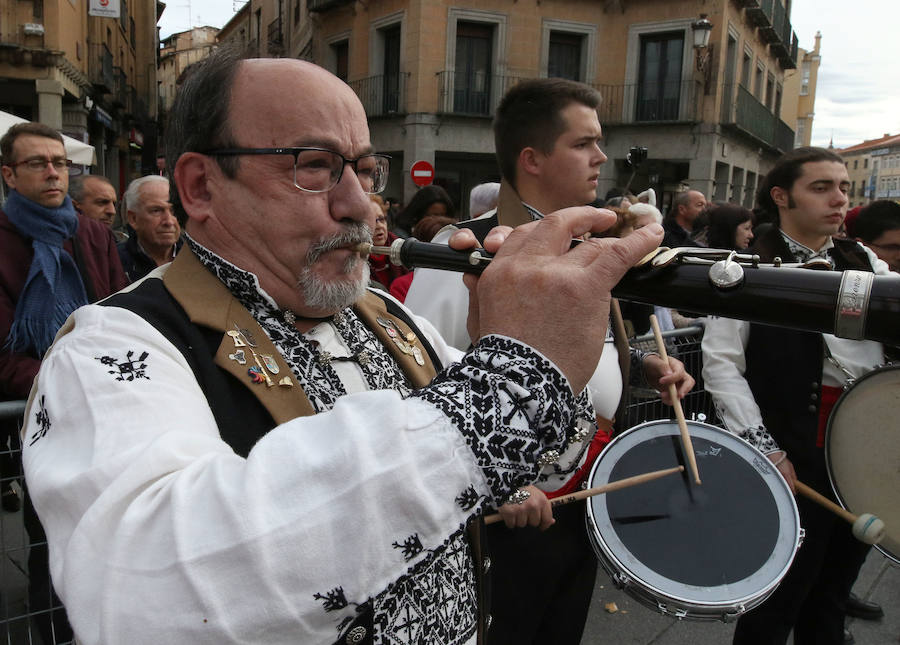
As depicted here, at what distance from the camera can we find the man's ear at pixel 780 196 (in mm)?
2812

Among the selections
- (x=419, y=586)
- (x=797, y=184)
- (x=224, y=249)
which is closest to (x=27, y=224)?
(x=224, y=249)

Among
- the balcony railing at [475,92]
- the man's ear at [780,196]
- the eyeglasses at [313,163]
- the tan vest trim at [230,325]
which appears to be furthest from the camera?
the balcony railing at [475,92]

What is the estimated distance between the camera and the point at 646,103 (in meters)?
17.6

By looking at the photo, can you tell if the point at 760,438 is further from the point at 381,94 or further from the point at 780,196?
the point at 381,94

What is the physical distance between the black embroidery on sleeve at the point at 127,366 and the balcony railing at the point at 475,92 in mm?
16712

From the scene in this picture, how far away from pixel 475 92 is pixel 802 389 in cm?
1588

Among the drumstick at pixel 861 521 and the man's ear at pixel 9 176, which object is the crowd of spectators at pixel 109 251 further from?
the drumstick at pixel 861 521

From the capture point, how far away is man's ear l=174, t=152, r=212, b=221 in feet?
4.32

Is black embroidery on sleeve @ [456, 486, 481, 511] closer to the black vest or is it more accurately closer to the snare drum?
the snare drum

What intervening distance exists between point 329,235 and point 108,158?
2647 cm

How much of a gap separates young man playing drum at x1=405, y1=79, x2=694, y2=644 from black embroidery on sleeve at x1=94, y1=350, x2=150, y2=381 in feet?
3.44

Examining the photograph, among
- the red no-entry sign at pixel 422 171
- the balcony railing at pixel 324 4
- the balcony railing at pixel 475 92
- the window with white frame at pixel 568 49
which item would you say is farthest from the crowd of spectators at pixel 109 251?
the balcony railing at pixel 324 4

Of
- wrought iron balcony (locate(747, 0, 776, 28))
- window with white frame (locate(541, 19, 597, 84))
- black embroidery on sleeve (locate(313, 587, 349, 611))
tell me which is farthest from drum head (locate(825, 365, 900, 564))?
wrought iron balcony (locate(747, 0, 776, 28))

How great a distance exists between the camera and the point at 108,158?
24.1 metres
